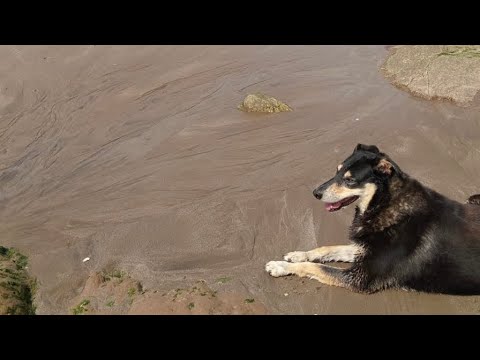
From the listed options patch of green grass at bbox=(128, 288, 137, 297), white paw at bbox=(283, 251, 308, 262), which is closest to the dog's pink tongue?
white paw at bbox=(283, 251, 308, 262)

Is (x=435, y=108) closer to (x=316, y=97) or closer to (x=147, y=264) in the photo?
(x=316, y=97)

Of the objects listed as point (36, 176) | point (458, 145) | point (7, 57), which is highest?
point (7, 57)

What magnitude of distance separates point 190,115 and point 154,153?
2149mm

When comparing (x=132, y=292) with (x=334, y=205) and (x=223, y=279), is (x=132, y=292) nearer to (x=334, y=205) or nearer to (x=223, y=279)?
(x=223, y=279)

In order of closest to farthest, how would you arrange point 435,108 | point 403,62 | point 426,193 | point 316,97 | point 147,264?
point 426,193 → point 147,264 → point 435,108 → point 316,97 → point 403,62

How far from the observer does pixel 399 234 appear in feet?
20.2

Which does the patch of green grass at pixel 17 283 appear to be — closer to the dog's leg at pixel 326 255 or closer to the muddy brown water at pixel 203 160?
the muddy brown water at pixel 203 160

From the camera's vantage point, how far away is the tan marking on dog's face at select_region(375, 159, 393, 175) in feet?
20.2

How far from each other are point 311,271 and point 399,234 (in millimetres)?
1483

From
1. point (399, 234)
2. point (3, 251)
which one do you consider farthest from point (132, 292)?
point (399, 234)

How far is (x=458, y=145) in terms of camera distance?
9977mm

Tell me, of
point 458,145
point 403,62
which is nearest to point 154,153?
point 458,145

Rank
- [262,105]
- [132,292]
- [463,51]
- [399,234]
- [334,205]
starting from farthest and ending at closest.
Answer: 1. [463,51]
2. [262,105]
3. [334,205]
4. [132,292]
5. [399,234]

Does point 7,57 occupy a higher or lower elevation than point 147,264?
higher
